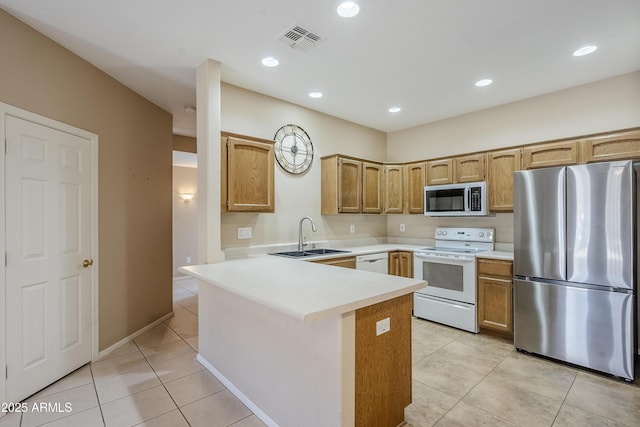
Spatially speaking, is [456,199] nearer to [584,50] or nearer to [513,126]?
[513,126]

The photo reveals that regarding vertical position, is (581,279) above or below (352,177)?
below

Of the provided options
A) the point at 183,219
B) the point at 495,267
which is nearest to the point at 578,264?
the point at 495,267

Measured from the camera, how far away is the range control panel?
3805 mm

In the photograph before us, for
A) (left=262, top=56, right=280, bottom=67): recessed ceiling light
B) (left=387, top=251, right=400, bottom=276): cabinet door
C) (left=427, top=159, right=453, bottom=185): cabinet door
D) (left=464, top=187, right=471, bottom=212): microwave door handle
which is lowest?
(left=387, top=251, right=400, bottom=276): cabinet door

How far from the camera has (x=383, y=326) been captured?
5.56 ft

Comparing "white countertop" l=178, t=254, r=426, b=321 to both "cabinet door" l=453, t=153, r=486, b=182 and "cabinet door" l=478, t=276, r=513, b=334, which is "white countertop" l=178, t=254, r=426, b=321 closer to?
"cabinet door" l=478, t=276, r=513, b=334

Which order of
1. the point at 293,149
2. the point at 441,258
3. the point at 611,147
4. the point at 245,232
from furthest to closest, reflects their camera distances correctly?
the point at 293,149 < the point at 441,258 < the point at 245,232 < the point at 611,147

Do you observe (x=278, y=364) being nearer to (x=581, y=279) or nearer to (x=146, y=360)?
(x=146, y=360)

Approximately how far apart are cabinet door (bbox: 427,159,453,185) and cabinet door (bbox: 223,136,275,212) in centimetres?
229

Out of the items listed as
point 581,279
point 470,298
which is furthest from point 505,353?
point 581,279

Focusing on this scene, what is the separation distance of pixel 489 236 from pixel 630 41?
7.23ft

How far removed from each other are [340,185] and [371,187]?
2.21 feet

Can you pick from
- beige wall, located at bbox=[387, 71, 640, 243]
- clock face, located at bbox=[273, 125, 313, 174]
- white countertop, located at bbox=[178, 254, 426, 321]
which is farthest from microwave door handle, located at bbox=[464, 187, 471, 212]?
white countertop, located at bbox=[178, 254, 426, 321]

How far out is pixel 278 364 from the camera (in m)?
1.85
